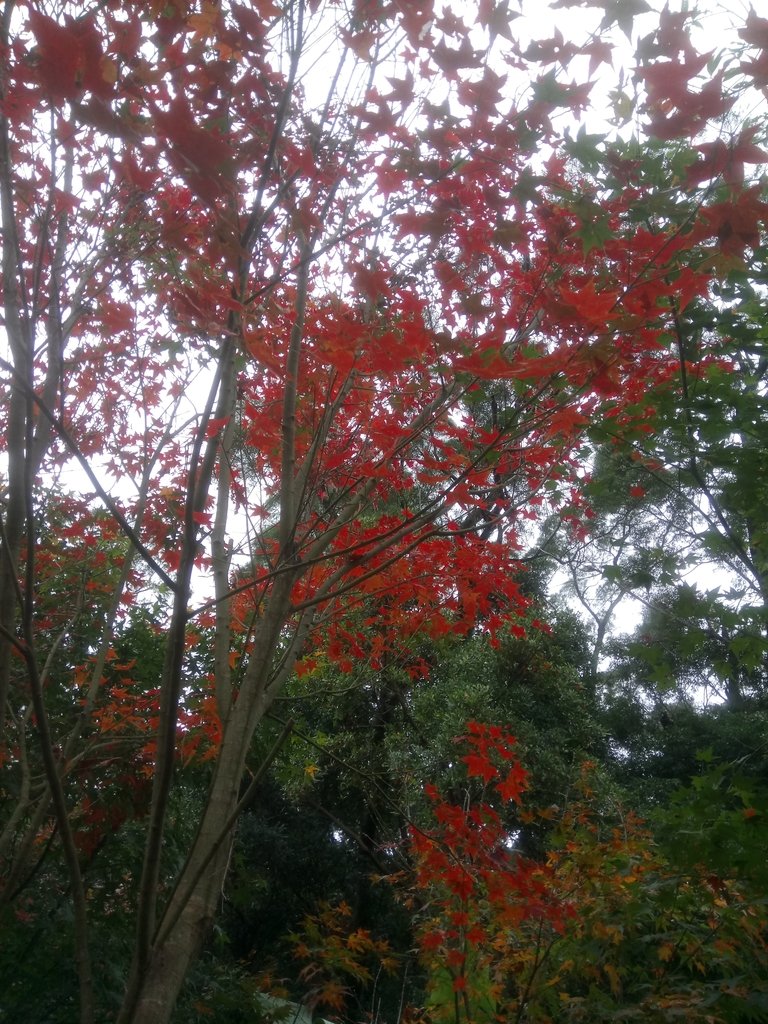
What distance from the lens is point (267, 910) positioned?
943cm

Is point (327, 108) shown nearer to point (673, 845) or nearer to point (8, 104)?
point (8, 104)

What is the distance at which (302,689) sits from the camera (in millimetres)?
7402

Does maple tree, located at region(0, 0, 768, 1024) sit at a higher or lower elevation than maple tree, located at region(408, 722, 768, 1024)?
higher

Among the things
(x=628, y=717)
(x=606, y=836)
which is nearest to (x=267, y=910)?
(x=606, y=836)

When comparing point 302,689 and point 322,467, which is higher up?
point 302,689

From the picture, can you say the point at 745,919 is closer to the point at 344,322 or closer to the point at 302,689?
the point at 344,322

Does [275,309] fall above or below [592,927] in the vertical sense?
above

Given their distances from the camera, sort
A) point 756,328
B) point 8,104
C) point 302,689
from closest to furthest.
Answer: point 8,104
point 756,328
point 302,689

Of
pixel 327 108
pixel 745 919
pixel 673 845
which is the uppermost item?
pixel 327 108

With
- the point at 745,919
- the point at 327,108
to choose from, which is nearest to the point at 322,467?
the point at 327,108

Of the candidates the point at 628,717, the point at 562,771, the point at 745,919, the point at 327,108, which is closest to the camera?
the point at 327,108

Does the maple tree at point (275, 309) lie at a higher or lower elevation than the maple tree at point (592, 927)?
higher

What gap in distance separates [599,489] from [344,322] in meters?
1.49

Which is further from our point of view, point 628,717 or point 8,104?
point 628,717
